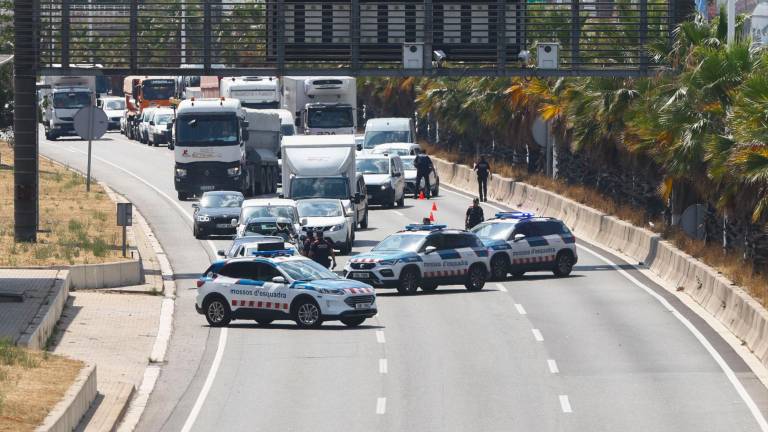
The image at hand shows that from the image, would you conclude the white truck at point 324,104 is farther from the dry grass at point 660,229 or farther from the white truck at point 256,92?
the dry grass at point 660,229

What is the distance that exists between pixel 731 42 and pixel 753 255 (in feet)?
20.3

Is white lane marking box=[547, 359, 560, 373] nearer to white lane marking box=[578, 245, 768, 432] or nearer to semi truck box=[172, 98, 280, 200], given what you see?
white lane marking box=[578, 245, 768, 432]

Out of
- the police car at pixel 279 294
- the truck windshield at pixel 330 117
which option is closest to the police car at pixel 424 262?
the police car at pixel 279 294

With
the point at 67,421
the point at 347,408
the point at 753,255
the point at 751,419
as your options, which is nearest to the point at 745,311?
the point at 753,255

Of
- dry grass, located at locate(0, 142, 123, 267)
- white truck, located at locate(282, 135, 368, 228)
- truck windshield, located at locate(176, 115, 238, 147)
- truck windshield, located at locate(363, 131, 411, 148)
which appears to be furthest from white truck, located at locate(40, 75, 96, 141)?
white truck, located at locate(282, 135, 368, 228)

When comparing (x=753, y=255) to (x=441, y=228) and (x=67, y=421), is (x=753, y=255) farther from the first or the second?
(x=67, y=421)

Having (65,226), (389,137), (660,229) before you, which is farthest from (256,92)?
(660,229)

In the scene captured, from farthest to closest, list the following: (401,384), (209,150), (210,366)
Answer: (209,150)
(210,366)
(401,384)

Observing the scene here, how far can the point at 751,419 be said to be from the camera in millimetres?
23328

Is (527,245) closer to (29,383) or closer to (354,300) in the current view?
(354,300)

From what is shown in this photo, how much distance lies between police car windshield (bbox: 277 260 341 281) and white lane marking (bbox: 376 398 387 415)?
7.76 metres

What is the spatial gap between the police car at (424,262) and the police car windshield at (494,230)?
65.5 inches

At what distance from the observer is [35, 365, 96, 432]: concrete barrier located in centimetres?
1944

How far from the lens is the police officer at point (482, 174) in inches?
2315
